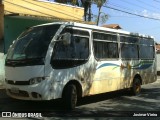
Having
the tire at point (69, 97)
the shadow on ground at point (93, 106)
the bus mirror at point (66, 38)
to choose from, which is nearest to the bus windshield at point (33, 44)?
the bus mirror at point (66, 38)

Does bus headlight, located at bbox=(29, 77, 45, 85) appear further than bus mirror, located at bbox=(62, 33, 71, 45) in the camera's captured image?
No

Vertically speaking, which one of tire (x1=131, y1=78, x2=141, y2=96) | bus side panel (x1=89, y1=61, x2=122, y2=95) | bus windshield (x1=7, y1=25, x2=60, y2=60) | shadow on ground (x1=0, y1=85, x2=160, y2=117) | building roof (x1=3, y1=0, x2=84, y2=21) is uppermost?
building roof (x1=3, y1=0, x2=84, y2=21)

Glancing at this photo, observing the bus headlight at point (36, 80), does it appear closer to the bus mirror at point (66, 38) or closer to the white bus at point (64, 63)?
the white bus at point (64, 63)

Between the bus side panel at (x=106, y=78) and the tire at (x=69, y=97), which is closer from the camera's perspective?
the tire at (x=69, y=97)

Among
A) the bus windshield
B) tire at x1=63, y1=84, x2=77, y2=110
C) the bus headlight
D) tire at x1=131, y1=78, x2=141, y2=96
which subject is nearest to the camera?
the bus headlight

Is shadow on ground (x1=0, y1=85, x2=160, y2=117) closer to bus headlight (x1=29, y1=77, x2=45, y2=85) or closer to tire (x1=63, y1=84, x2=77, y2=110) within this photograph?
tire (x1=63, y1=84, x2=77, y2=110)

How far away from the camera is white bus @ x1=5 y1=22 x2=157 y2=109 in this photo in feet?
34.4

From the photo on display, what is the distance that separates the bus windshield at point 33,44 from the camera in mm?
10742

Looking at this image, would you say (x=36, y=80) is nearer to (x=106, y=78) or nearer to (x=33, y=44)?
(x=33, y=44)

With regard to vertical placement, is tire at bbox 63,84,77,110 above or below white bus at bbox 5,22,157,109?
below

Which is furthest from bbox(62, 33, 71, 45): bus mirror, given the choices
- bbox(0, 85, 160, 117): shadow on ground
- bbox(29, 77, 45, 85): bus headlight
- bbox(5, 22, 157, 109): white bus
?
bbox(0, 85, 160, 117): shadow on ground

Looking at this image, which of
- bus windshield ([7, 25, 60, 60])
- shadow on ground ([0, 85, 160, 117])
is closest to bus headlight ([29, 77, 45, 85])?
bus windshield ([7, 25, 60, 60])

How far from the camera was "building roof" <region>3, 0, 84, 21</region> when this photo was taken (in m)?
16.7

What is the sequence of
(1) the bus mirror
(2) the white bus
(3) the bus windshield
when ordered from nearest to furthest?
(2) the white bus < (3) the bus windshield < (1) the bus mirror
